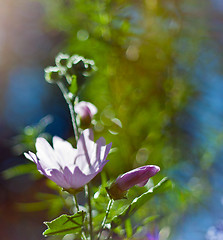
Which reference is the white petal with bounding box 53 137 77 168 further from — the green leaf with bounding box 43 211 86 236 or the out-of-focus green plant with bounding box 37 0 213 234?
the out-of-focus green plant with bounding box 37 0 213 234

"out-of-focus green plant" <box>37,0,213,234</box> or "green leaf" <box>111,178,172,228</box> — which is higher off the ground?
"out-of-focus green plant" <box>37,0,213,234</box>

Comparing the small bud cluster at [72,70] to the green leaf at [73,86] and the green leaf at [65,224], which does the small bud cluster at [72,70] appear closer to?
the green leaf at [73,86]

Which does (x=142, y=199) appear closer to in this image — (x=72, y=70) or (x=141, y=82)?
(x=72, y=70)

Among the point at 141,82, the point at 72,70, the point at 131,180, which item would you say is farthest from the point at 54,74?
the point at 141,82

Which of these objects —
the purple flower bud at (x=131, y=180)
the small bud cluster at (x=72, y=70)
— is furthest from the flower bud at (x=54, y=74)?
the purple flower bud at (x=131, y=180)

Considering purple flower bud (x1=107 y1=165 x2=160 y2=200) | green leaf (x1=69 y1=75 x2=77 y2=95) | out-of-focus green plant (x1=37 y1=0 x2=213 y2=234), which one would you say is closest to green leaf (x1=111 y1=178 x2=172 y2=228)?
purple flower bud (x1=107 y1=165 x2=160 y2=200)

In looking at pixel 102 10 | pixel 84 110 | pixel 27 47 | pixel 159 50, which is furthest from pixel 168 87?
pixel 27 47
